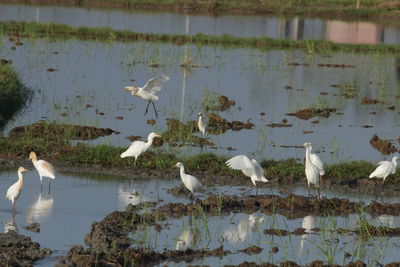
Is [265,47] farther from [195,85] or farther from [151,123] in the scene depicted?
[151,123]

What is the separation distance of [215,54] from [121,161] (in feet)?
54.4

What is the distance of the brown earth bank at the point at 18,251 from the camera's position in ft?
27.8

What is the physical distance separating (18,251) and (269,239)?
3062mm

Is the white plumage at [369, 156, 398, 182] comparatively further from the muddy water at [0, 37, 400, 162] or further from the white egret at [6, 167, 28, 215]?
the white egret at [6, 167, 28, 215]

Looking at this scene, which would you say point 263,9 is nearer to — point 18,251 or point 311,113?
point 311,113

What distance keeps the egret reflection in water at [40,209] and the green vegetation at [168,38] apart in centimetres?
1996

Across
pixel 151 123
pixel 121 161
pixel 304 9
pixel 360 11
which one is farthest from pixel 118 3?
pixel 121 161

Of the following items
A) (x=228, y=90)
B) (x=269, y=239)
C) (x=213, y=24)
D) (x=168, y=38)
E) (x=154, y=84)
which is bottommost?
(x=269, y=239)

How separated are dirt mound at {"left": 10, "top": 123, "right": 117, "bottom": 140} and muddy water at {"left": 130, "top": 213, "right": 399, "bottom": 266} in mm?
4641

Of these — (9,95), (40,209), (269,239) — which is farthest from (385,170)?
(9,95)

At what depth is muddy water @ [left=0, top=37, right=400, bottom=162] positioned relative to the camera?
1666 centimetres

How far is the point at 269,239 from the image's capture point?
407 inches

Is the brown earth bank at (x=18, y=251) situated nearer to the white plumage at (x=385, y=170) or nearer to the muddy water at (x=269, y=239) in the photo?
the muddy water at (x=269, y=239)

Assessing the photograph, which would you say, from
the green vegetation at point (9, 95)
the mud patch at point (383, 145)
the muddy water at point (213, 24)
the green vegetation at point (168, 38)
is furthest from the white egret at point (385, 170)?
the muddy water at point (213, 24)
